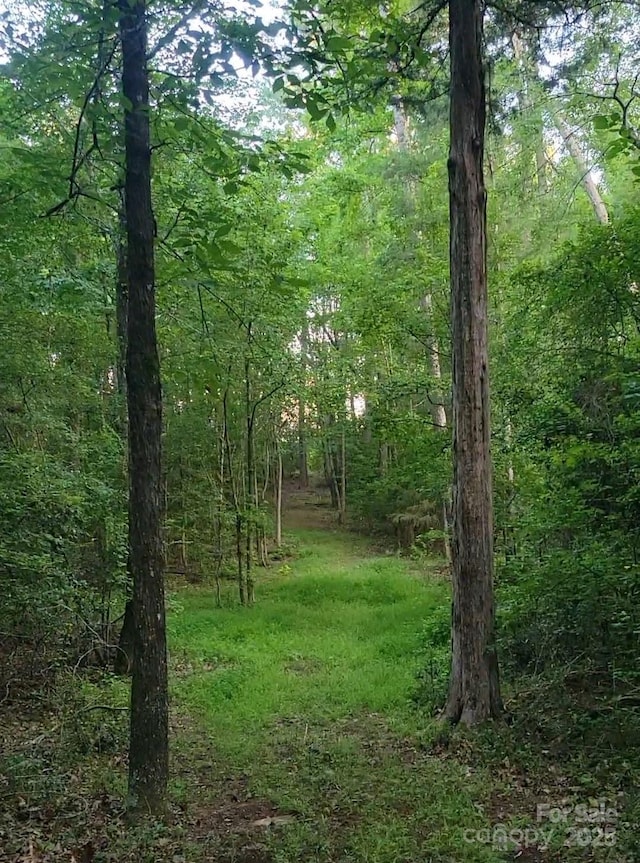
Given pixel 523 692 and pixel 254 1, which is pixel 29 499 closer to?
pixel 254 1

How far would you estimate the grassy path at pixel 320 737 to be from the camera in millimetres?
3525

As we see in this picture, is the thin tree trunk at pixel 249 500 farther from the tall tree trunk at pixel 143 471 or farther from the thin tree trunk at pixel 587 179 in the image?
the tall tree trunk at pixel 143 471

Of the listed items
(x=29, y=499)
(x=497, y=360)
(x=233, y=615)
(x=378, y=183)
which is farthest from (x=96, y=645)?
(x=378, y=183)

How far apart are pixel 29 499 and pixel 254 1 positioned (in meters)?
3.88

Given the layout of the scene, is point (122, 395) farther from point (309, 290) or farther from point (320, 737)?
point (320, 737)

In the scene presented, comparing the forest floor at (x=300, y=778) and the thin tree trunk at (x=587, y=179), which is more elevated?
the thin tree trunk at (x=587, y=179)

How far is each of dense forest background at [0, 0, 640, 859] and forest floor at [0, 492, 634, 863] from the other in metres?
0.61

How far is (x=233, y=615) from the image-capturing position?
427 inches

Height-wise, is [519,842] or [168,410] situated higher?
[168,410]

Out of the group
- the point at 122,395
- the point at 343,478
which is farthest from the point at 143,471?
the point at 343,478

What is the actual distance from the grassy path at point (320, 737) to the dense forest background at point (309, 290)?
0.79 m

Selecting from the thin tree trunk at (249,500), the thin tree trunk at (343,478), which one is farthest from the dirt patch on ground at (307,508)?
the thin tree trunk at (249,500)

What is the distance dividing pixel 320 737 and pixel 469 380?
10.9 feet

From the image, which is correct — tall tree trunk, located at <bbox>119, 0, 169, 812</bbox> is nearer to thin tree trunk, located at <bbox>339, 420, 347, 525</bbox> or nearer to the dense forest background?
the dense forest background
